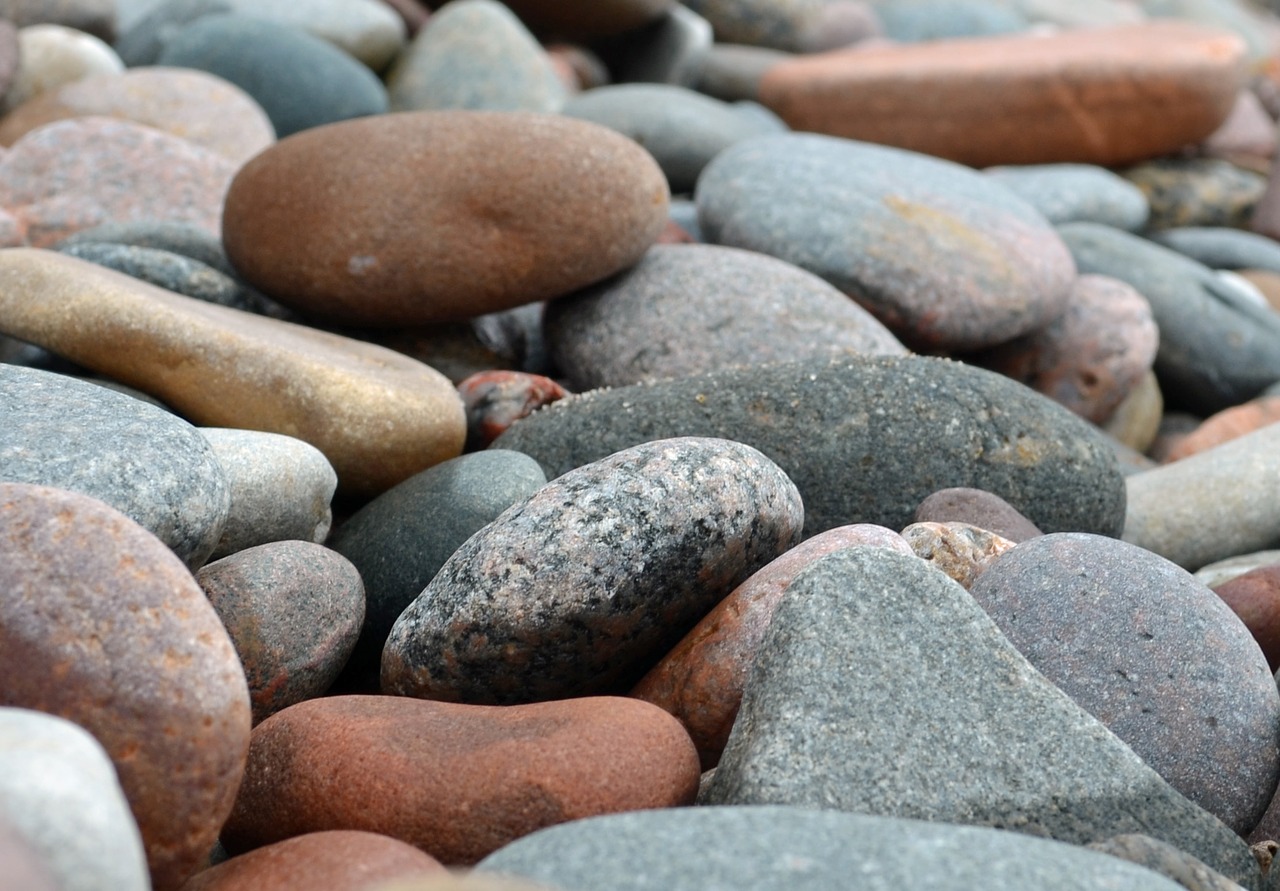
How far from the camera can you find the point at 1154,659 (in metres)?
2.35

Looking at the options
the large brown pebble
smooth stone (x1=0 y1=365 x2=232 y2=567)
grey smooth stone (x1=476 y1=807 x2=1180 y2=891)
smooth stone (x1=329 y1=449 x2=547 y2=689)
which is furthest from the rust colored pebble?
the large brown pebble

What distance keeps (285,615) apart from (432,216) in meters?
1.60

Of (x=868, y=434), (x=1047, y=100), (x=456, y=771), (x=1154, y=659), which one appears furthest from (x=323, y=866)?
(x=1047, y=100)

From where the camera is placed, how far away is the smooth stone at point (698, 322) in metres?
3.89

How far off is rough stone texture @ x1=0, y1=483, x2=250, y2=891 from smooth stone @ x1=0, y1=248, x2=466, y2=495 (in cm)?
133

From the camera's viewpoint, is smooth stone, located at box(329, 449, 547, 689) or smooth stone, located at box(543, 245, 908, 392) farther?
smooth stone, located at box(543, 245, 908, 392)

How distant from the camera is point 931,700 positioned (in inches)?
78.7

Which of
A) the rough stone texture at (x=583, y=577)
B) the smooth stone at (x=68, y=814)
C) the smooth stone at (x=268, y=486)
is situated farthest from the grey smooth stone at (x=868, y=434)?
the smooth stone at (x=68, y=814)

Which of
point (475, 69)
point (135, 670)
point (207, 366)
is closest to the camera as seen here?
point (135, 670)

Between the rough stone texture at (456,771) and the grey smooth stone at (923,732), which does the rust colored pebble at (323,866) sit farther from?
the grey smooth stone at (923,732)

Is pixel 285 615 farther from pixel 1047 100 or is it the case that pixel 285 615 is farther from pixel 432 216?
pixel 1047 100

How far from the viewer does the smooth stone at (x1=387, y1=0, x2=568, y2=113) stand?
6656mm

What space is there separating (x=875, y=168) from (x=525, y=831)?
3634 mm

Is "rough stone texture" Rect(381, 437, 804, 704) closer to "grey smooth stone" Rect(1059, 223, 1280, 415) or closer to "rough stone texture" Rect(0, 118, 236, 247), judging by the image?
"rough stone texture" Rect(0, 118, 236, 247)
